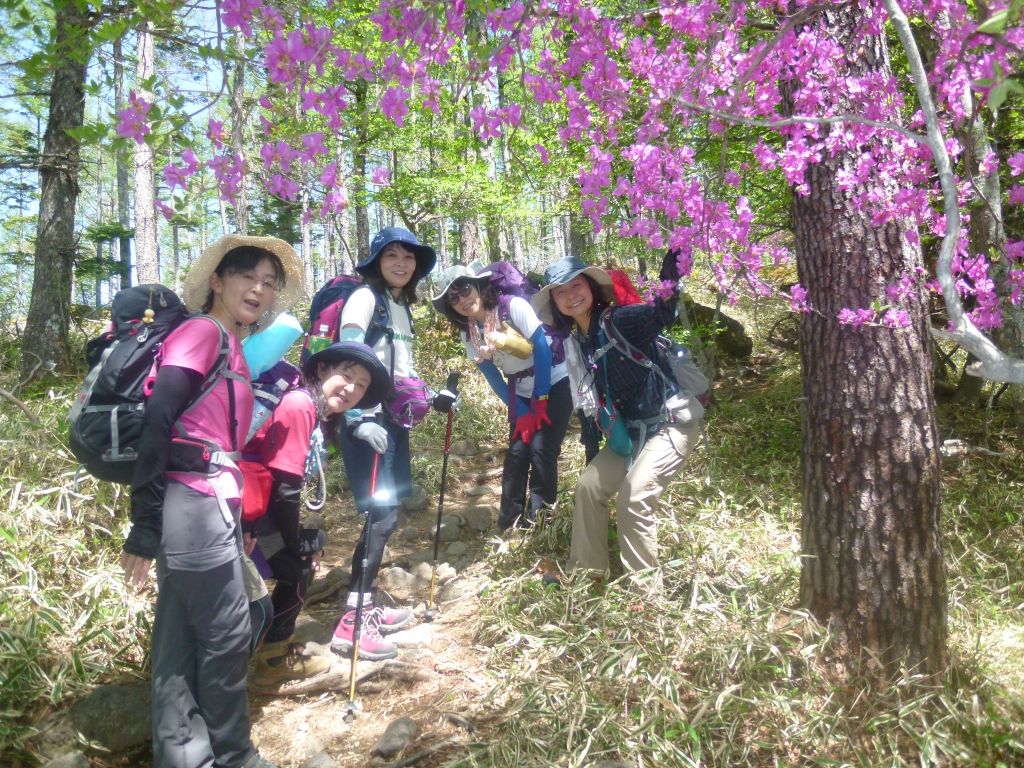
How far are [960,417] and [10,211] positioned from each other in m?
33.1

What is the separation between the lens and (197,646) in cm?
247

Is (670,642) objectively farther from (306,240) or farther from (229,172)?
(306,240)

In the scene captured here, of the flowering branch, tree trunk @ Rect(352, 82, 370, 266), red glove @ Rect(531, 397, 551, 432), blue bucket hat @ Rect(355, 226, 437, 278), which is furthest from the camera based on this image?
tree trunk @ Rect(352, 82, 370, 266)

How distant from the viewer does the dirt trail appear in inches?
116

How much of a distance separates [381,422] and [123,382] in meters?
1.66

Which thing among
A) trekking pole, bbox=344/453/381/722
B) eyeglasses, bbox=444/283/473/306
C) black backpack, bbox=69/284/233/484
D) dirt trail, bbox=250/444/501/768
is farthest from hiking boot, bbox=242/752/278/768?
eyeglasses, bbox=444/283/473/306

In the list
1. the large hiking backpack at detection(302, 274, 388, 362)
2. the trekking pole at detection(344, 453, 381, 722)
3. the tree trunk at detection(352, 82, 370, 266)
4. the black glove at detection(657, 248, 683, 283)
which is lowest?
the trekking pole at detection(344, 453, 381, 722)

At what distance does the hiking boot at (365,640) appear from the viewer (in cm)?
365

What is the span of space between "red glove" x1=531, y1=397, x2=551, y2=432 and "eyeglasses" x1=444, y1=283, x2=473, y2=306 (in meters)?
0.88

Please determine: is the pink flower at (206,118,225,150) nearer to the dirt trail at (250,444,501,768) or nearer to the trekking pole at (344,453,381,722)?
the trekking pole at (344,453,381,722)

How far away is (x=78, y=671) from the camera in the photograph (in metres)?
3.08

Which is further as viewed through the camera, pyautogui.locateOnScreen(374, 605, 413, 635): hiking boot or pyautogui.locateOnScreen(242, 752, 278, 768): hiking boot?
pyautogui.locateOnScreen(374, 605, 413, 635): hiking boot

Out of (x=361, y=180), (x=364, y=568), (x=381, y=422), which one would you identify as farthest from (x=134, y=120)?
(x=361, y=180)

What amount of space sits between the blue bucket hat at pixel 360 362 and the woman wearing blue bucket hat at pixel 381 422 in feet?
0.71
